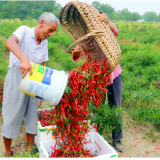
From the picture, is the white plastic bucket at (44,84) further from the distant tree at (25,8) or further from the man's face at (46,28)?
the distant tree at (25,8)

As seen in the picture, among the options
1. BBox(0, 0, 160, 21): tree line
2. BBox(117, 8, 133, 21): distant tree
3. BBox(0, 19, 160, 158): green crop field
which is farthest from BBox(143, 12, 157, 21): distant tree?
BBox(0, 19, 160, 158): green crop field

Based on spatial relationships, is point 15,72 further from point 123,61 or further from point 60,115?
point 123,61

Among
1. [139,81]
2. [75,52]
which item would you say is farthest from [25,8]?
[75,52]

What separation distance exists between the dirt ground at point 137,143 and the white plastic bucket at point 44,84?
1.27 metres

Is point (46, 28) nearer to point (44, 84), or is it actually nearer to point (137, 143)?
point (44, 84)

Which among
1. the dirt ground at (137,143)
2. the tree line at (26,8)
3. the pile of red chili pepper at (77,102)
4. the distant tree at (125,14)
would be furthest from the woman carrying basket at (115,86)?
the distant tree at (125,14)

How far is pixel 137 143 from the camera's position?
287 centimetres

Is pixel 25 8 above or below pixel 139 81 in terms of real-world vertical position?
above

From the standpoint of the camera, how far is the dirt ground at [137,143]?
261 centimetres

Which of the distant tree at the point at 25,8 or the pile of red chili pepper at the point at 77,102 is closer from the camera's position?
the pile of red chili pepper at the point at 77,102

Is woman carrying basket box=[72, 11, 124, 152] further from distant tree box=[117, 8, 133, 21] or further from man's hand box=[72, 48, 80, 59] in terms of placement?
distant tree box=[117, 8, 133, 21]

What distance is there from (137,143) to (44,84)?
1.94 meters

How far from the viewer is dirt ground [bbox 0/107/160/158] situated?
8.55 ft

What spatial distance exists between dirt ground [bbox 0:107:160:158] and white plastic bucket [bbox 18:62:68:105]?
1.27m
